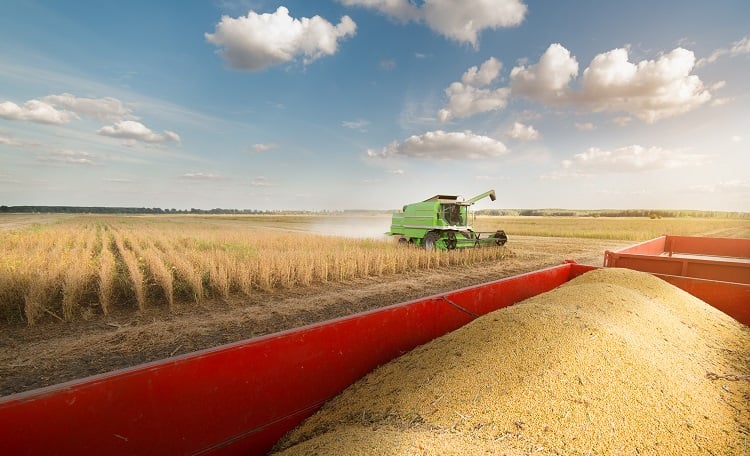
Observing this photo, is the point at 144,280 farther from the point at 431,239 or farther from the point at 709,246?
the point at 709,246

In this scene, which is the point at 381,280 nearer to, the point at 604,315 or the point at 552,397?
the point at 604,315

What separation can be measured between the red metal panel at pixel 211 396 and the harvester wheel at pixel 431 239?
324 inches

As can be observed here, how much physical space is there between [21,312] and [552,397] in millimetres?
6639

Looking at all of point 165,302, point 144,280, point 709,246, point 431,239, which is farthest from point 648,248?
point 144,280

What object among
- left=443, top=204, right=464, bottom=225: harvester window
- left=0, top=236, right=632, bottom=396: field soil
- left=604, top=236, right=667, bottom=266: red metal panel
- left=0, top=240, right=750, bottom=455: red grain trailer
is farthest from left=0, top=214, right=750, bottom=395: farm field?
left=604, top=236, right=667, bottom=266: red metal panel

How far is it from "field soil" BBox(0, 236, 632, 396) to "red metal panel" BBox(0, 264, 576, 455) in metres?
2.62

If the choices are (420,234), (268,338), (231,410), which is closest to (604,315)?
(268,338)

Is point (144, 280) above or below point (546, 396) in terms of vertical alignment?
below

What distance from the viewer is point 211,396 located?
151 centimetres

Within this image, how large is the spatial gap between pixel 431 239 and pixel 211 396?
9.30 m

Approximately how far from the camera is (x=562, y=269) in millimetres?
4348

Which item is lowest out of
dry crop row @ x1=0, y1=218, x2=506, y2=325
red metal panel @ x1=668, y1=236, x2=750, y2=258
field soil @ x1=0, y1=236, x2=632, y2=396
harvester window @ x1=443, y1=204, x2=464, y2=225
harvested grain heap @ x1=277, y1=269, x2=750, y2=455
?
field soil @ x1=0, y1=236, x2=632, y2=396

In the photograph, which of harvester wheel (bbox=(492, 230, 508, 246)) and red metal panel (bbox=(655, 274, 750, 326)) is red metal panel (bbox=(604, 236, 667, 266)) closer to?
red metal panel (bbox=(655, 274, 750, 326))

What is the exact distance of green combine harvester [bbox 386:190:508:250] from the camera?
1030cm
